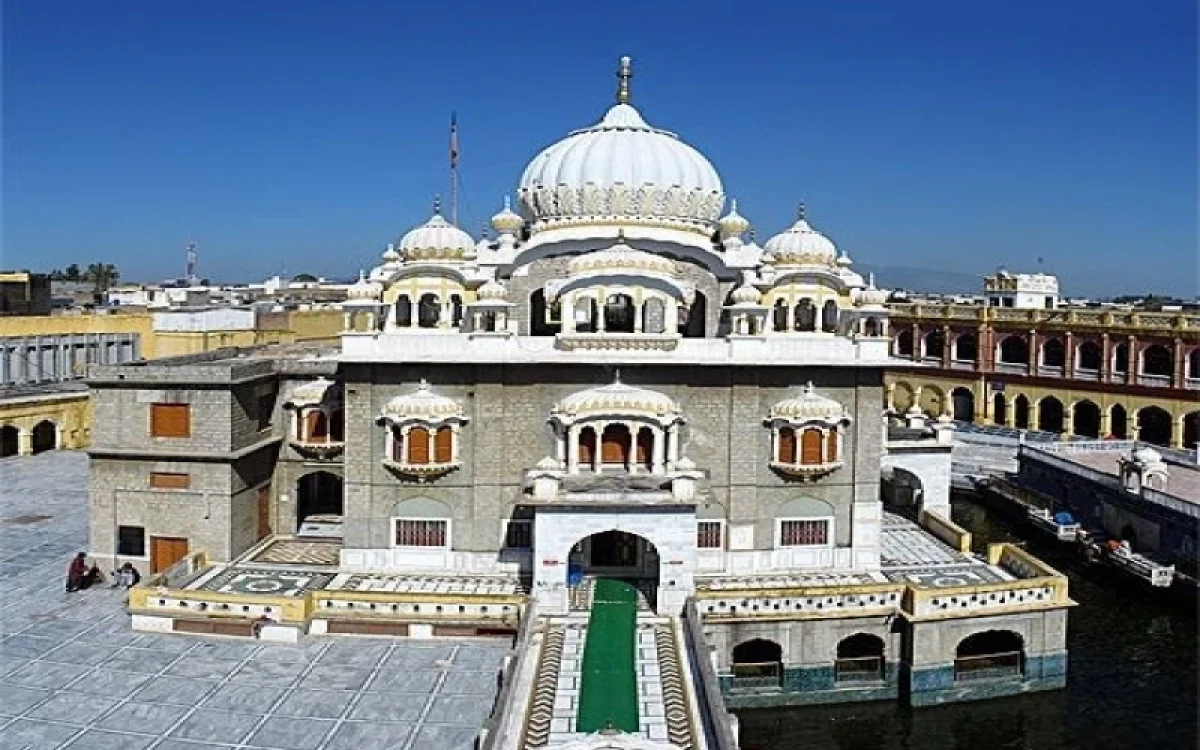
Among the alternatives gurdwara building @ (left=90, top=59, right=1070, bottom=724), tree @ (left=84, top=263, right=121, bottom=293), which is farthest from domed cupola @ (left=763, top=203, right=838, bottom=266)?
tree @ (left=84, top=263, right=121, bottom=293)

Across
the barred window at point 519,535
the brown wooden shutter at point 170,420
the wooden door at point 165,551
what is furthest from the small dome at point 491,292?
the wooden door at point 165,551

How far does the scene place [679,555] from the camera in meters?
22.3

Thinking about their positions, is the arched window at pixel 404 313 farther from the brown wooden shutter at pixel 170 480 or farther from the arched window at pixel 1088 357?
the arched window at pixel 1088 357

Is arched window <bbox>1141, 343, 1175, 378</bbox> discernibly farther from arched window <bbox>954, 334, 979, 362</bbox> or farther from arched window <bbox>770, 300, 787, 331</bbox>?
arched window <bbox>770, 300, 787, 331</bbox>

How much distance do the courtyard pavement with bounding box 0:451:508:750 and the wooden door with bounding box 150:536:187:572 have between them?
51.5 inches

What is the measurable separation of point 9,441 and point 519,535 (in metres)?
28.9

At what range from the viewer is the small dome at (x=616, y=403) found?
2367 centimetres

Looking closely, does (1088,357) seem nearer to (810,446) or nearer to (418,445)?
(810,446)

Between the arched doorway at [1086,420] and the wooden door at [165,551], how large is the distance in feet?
145

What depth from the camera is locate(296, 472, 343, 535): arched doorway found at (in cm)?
2984

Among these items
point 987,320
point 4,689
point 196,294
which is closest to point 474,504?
point 4,689

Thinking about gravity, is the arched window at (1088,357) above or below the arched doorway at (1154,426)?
above

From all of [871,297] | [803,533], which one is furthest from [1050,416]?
[803,533]

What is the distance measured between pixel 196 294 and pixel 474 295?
73.0 metres
